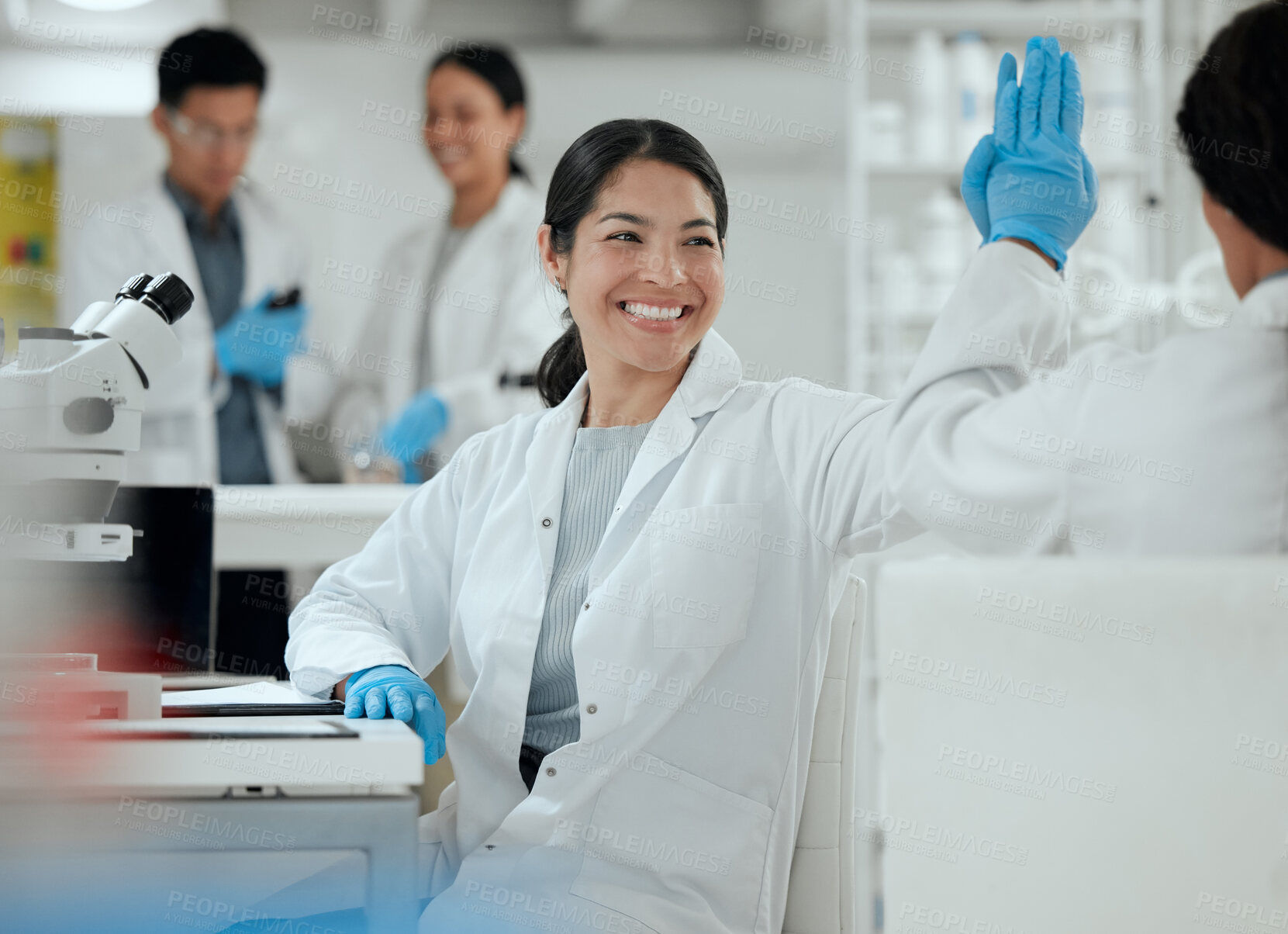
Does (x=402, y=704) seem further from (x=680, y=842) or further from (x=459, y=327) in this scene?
(x=459, y=327)

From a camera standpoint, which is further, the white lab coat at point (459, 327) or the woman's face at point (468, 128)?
the woman's face at point (468, 128)

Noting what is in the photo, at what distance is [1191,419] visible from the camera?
801 millimetres

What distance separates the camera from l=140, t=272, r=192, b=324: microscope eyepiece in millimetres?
1096

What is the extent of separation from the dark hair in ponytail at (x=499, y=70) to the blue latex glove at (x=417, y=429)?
0.90 metres

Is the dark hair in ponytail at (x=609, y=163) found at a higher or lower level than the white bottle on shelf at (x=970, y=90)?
lower

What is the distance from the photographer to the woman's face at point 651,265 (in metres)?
1.41

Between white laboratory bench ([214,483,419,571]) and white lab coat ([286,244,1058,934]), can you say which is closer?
white lab coat ([286,244,1058,934])

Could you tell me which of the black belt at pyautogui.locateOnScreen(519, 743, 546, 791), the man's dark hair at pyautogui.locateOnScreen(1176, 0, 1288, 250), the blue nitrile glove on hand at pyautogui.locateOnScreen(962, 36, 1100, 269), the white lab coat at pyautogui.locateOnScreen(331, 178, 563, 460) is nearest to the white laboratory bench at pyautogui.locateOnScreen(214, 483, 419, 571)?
the white lab coat at pyautogui.locateOnScreen(331, 178, 563, 460)

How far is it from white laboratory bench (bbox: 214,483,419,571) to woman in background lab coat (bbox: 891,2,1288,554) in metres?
1.89

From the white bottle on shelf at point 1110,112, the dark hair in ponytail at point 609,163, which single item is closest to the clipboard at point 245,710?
the dark hair in ponytail at point 609,163

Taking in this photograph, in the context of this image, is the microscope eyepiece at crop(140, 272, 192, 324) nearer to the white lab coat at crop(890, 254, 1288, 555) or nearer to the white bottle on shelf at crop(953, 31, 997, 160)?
the white lab coat at crop(890, 254, 1288, 555)

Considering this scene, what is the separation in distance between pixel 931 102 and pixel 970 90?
10 centimetres

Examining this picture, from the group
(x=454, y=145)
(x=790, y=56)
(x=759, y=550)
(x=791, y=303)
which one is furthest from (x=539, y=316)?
(x=759, y=550)

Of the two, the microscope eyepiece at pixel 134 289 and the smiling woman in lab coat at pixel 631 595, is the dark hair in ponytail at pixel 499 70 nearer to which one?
the smiling woman in lab coat at pixel 631 595
